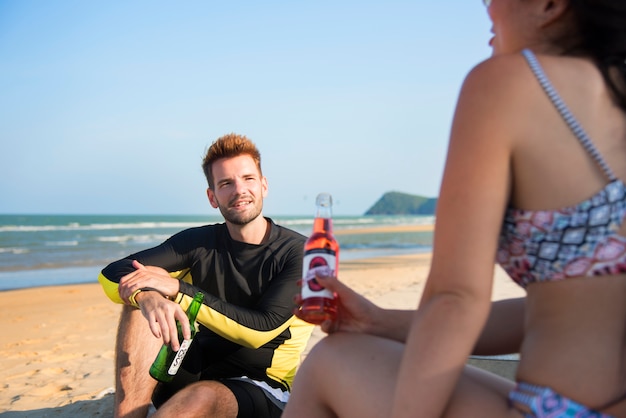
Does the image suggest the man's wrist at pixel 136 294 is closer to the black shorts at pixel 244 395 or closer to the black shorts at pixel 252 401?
the black shorts at pixel 244 395

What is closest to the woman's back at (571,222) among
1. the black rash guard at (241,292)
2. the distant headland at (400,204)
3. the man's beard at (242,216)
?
the black rash guard at (241,292)

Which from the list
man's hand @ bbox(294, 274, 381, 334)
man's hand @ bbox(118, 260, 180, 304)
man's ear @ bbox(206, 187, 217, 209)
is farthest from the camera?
man's ear @ bbox(206, 187, 217, 209)

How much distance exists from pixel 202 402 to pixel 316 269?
5.33ft

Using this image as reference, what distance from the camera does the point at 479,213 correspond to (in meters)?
1.31

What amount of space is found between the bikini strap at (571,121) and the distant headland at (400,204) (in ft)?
439

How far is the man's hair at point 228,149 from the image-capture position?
4.12m

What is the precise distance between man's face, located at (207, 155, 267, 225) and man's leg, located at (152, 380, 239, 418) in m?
1.08

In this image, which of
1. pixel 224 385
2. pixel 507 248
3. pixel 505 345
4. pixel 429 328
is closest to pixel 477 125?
pixel 507 248

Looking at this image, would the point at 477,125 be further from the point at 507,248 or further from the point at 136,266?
the point at 136,266

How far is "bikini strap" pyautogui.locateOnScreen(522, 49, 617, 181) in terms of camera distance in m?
1.32

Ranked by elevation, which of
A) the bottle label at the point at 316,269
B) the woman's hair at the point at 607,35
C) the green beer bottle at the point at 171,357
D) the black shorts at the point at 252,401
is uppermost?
the woman's hair at the point at 607,35

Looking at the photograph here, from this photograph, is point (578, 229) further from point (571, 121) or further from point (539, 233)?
point (571, 121)

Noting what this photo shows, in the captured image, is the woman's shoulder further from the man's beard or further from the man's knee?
the man's beard

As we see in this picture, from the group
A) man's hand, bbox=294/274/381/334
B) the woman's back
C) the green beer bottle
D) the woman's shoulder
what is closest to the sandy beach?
the green beer bottle
